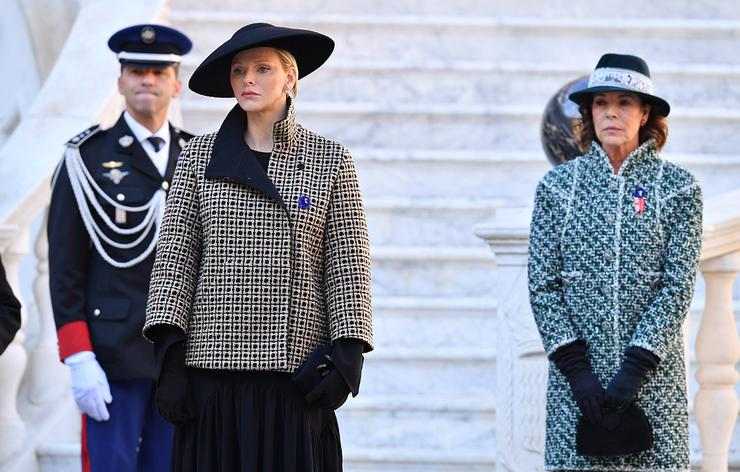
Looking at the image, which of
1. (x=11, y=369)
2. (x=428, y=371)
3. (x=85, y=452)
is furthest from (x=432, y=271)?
(x=85, y=452)

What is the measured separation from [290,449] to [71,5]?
632 centimetres

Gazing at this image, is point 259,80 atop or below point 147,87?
below

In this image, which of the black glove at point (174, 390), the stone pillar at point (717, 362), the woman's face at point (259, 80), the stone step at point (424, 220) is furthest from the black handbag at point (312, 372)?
the stone step at point (424, 220)

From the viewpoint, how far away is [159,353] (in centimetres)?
512

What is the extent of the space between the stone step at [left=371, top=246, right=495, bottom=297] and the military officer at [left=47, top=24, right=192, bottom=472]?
2427 mm

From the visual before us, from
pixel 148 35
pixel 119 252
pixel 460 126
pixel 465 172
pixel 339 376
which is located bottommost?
pixel 339 376

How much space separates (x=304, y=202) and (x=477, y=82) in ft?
15.4

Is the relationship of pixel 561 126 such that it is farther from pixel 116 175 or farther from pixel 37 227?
pixel 37 227

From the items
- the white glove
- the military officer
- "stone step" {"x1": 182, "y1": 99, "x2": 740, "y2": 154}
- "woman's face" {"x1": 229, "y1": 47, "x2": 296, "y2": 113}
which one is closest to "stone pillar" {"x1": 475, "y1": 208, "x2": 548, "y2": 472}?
the military officer

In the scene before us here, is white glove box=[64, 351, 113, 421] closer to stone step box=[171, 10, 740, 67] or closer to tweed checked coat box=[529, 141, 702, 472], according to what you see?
tweed checked coat box=[529, 141, 702, 472]

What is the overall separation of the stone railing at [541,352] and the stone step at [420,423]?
128cm

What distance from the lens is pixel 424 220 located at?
9078mm

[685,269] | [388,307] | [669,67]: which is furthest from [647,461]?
[669,67]

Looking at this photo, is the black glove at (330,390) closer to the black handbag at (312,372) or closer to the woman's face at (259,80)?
the black handbag at (312,372)
